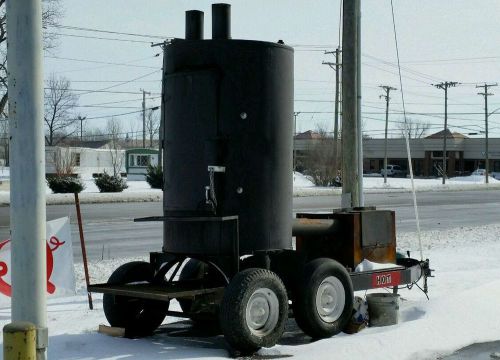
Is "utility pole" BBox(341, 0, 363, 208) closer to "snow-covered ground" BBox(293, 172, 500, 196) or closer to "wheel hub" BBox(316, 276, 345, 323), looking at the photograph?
"wheel hub" BBox(316, 276, 345, 323)

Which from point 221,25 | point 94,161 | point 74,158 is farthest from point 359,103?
point 94,161

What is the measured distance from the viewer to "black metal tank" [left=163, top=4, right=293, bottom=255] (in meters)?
7.09

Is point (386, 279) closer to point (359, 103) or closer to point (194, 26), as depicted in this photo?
point (194, 26)

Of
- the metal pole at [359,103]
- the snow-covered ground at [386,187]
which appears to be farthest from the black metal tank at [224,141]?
the snow-covered ground at [386,187]

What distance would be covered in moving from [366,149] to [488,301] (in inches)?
4033

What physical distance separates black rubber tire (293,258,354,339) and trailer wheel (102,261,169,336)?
1.41 m

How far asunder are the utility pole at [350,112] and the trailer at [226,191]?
152 inches

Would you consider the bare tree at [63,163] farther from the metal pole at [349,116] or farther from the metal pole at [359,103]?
the metal pole at [349,116]

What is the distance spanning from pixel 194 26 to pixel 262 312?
2.91 meters

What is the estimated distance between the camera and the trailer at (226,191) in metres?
7.04

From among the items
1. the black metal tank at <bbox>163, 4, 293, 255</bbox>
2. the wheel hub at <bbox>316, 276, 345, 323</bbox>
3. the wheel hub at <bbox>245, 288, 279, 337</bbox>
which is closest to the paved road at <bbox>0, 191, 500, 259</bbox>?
the black metal tank at <bbox>163, 4, 293, 255</bbox>

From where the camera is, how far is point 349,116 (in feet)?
37.4

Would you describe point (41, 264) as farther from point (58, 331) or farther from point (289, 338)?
point (289, 338)

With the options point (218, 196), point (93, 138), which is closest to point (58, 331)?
point (218, 196)
